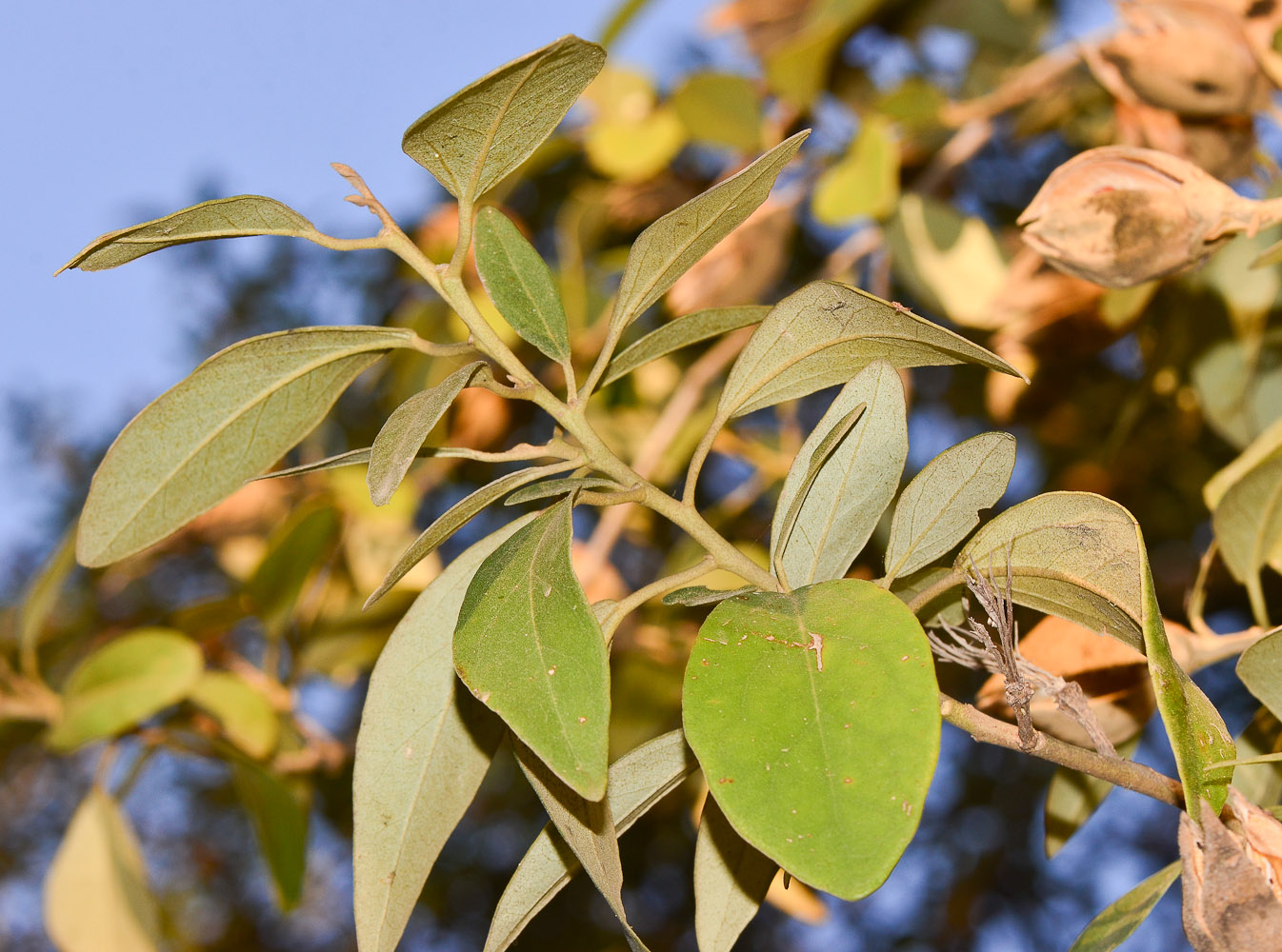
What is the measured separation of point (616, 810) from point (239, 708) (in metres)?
0.65

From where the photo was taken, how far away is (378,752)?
503mm

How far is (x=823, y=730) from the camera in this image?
36 centimetres

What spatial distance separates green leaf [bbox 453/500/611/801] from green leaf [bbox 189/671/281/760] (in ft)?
2.17

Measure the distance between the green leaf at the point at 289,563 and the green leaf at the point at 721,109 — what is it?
0.54 m

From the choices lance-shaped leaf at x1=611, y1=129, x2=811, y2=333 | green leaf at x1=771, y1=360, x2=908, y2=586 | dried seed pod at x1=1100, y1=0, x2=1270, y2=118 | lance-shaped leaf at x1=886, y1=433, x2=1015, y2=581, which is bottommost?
dried seed pod at x1=1100, y1=0, x2=1270, y2=118

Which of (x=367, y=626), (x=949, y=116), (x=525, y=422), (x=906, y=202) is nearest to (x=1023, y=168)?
(x=949, y=116)

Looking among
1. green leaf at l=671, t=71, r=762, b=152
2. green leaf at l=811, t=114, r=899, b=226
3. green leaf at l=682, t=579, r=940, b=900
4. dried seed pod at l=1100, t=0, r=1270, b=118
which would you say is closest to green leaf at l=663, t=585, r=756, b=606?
green leaf at l=682, t=579, r=940, b=900

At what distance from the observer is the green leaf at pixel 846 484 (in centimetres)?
46

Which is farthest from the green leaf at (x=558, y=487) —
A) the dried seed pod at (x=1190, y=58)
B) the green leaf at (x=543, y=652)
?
the dried seed pod at (x=1190, y=58)

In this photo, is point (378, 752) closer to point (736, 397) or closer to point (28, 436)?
point (736, 397)

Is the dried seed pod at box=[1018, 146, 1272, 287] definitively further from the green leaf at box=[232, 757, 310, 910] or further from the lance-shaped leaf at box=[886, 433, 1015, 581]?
the green leaf at box=[232, 757, 310, 910]

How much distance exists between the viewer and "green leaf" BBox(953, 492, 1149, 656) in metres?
0.42

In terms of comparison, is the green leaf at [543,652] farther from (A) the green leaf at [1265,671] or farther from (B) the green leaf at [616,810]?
(A) the green leaf at [1265,671]

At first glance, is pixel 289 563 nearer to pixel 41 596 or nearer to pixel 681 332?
pixel 41 596
